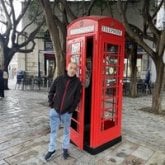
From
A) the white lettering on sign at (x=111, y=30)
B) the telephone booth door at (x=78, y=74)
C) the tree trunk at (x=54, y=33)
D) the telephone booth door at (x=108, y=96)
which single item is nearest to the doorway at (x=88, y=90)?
the telephone booth door at (x=78, y=74)

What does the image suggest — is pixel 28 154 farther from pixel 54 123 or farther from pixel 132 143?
pixel 132 143

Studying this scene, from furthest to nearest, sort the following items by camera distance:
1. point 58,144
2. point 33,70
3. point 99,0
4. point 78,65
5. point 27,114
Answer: point 33,70
point 99,0
point 27,114
point 58,144
point 78,65

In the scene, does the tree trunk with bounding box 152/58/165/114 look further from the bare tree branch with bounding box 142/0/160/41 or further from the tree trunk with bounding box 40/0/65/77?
the tree trunk with bounding box 40/0/65/77

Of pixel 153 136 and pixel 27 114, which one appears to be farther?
pixel 27 114

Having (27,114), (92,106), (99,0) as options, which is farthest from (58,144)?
(99,0)

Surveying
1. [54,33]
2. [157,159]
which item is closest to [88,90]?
[157,159]

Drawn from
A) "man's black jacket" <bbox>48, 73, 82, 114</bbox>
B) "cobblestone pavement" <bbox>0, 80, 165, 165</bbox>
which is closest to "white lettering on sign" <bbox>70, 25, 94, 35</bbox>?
"man's black jacket" <bbox>48, 73, 82, 114</bbox>

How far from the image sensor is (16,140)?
17.9 feet

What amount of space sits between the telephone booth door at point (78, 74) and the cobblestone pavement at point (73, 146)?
25 cm

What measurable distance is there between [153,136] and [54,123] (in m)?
2.79

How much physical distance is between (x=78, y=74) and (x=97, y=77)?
44 cm

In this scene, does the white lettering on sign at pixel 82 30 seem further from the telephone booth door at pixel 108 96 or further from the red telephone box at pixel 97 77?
the telephone booth door at pixel 108 96

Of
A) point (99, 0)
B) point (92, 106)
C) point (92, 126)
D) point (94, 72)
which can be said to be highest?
point (99, 0)

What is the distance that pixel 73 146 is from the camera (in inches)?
202
